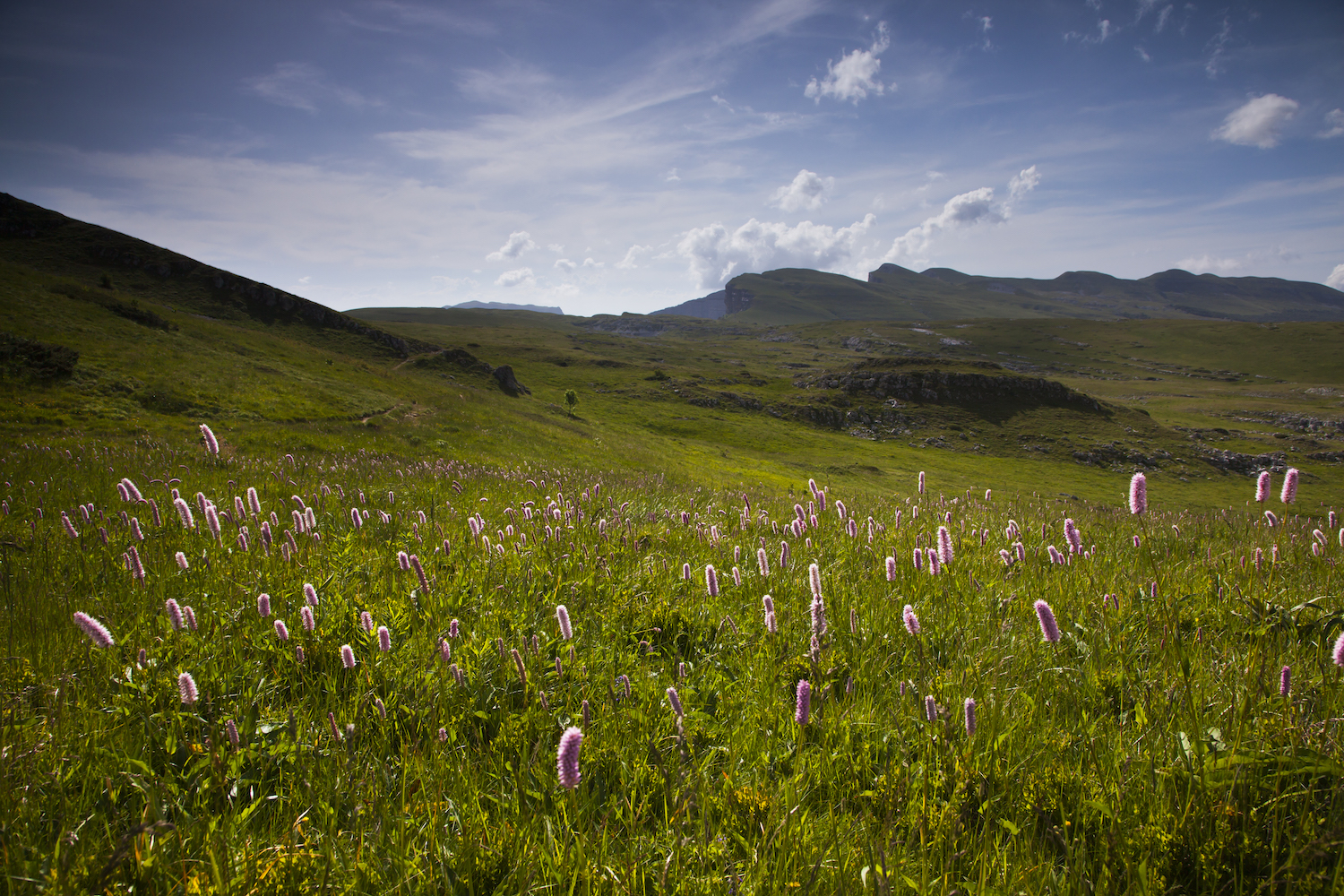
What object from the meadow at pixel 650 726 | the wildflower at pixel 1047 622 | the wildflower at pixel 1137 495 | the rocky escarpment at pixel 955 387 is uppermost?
the rocky escarpment at pixel 955 387

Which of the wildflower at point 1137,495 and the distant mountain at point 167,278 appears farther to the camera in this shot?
the distant mountain at point 167,278

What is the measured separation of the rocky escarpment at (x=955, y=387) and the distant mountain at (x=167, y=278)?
10114 centimetres

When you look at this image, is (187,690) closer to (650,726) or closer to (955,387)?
(650,726)

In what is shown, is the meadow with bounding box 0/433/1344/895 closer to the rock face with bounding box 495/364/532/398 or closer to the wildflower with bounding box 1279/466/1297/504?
the wildflower with bounding box 1279/466/1297/504

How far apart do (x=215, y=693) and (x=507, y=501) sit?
652cm

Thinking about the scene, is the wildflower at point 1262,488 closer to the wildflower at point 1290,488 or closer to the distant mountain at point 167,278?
the wildflower at point 1290,488

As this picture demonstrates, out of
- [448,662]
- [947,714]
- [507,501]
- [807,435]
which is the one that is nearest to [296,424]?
[507,501]

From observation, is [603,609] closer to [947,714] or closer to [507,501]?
[947,714]

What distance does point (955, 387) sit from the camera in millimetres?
129375

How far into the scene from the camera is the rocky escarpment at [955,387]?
126 meters

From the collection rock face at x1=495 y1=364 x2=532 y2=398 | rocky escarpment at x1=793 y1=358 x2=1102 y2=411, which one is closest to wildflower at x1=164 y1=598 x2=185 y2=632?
rock face at x1=495 y1=364 x2=532 y2=398

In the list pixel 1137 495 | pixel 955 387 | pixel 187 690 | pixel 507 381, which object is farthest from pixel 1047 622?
pixel 955 387

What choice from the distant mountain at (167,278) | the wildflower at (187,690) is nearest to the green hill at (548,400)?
the distant mountain at (167,278)

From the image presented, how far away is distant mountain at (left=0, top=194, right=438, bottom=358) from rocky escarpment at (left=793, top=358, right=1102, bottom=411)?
3982 inches
